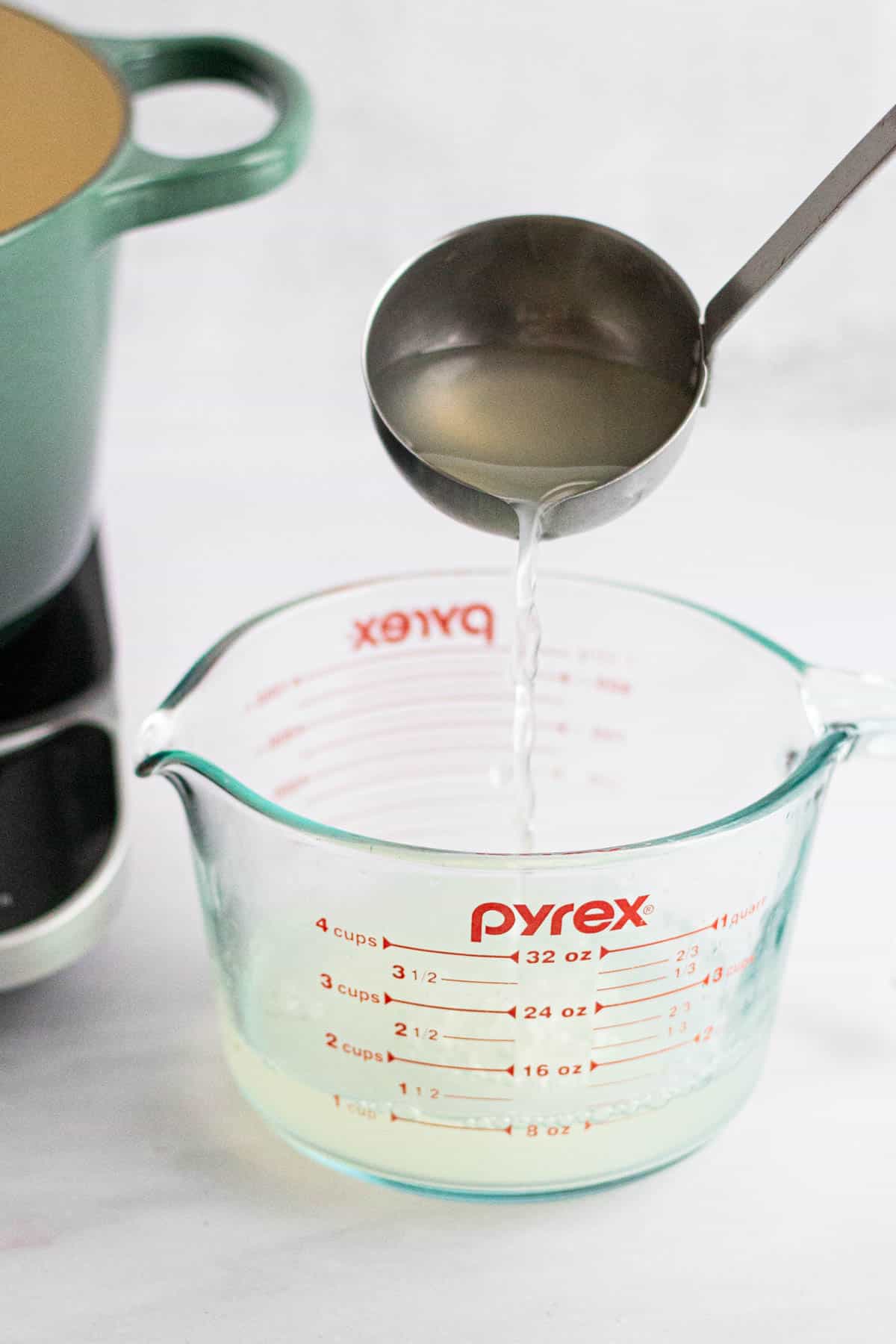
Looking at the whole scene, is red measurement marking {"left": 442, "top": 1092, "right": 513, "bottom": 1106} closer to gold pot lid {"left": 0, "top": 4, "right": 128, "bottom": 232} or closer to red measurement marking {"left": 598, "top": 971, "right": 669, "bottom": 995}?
red measurement marking {"left": 598, "top": 971, "right": 669, "bottom": 995}

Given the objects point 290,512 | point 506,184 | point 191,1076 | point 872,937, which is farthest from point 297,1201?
point 506,184

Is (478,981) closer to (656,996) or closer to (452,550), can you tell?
(656,996)

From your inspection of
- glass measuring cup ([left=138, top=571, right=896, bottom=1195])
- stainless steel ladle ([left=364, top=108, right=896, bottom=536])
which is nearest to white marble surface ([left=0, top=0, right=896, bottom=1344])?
glass measuring cup ([left=138, top=571, right=896, bottom=1195])

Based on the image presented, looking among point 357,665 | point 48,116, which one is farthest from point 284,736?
point 48,116

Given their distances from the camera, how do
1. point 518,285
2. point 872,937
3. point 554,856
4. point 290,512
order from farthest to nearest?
point 290,512
point 872,937
point 518,285
point 554,856

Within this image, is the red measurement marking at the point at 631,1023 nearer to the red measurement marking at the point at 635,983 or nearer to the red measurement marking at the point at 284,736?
the red measurement marking at the point at 635,983

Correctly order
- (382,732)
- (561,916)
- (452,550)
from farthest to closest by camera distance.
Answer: (452,550) → (382,732) → (561,916)

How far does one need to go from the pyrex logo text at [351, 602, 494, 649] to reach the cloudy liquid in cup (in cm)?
8

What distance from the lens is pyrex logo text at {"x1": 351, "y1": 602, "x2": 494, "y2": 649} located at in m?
0.79

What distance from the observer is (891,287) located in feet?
4.12

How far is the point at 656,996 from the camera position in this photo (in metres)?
0.65

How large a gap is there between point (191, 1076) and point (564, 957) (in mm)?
199

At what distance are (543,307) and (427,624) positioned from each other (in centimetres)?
16

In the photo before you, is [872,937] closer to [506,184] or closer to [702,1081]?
[702,1081]
